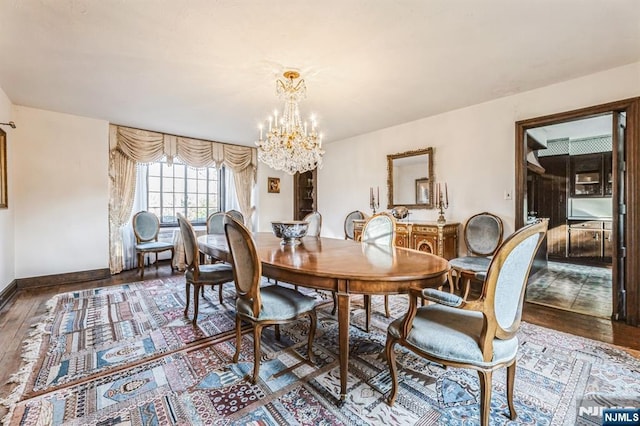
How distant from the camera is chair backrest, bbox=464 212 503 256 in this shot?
3248 mm

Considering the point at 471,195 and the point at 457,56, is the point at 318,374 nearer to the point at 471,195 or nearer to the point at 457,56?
the point at 457,56

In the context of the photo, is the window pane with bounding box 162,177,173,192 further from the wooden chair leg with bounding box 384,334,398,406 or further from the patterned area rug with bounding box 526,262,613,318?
the patterned area rug with bounding box 526,262,613,318

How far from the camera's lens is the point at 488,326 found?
123 centimetres

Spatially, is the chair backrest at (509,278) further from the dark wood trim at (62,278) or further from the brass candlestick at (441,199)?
the dark wood trim at (62,278)

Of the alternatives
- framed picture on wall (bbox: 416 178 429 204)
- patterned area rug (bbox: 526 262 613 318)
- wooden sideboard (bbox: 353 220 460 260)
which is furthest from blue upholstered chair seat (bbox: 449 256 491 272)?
framed picture on wall (bbox: 416 178 429 204)

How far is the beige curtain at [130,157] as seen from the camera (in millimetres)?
4344

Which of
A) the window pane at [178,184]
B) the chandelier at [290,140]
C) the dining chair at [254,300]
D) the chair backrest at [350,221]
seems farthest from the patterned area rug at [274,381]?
the window pane at [178,184]

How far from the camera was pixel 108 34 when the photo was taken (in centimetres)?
205

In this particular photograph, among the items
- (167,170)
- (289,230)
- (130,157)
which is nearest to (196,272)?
(289,230)

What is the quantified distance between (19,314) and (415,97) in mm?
4707

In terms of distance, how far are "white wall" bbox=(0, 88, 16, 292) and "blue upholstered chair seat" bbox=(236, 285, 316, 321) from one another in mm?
3223

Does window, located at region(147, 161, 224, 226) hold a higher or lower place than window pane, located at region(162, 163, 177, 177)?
lower

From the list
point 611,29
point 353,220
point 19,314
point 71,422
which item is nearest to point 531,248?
point 611,29

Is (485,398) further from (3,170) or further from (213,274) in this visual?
(3,170)
